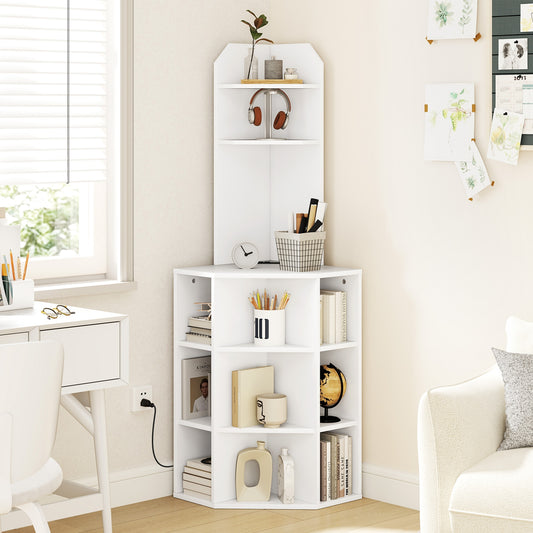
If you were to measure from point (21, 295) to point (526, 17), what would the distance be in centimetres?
179

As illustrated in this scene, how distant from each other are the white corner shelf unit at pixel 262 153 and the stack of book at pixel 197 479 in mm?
757

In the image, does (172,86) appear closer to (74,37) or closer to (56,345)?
(74,37)

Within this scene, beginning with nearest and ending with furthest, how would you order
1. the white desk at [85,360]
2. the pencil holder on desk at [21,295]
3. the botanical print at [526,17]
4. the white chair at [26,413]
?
the white chair at [26,413]
the white desk at [85,360]
the pencil holder on desk at [21,295]
the botanical print at [526,17]

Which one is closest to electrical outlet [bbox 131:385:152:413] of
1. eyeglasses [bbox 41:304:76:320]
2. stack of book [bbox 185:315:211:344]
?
stack of book [bbox 185:315:211:344]

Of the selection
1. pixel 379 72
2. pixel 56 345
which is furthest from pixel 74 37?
pixel 56 345

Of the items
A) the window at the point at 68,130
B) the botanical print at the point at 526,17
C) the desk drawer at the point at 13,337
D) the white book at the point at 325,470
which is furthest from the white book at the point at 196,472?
the botanical print at the point at 526,17

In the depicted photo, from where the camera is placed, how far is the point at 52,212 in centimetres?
357

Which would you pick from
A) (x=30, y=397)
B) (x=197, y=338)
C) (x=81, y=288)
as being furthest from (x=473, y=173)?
(x=30, y=397)

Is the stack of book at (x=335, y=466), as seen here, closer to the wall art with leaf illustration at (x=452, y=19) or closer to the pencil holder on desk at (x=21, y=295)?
the pencil holder on desk at (x=21, y=295)

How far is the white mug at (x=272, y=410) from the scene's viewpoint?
11.7 feet

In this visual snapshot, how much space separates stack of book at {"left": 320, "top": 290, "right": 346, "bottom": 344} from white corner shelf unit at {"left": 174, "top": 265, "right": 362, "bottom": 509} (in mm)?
40

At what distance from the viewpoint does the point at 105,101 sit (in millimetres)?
3541

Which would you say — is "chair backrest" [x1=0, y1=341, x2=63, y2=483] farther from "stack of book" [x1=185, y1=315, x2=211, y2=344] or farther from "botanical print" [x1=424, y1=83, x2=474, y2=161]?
"botanical print" [x1=424, y1=83, x2=474, y2=161]

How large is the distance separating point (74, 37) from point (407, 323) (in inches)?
60.3
